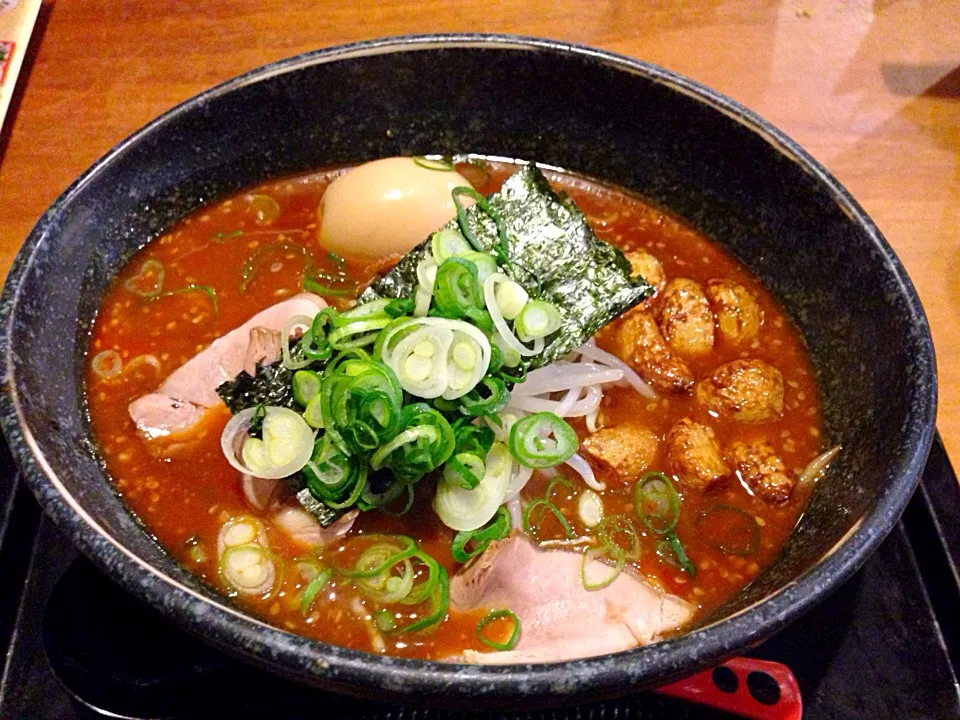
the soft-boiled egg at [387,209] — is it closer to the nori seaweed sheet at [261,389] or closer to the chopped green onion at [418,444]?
the nori seaweed sheet at [261,389]

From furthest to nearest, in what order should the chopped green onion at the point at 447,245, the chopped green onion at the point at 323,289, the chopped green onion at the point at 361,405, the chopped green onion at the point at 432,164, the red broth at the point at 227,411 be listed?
the chopped green onion at the point at 432,164 → the chopped green onion at the point at 323,289 → the chopped green onion at the point at 447,245 → the red broth at the point at 227,411 → the chopped green onion at the point at 361,405

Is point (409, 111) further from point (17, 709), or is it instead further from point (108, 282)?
point (17, 709)

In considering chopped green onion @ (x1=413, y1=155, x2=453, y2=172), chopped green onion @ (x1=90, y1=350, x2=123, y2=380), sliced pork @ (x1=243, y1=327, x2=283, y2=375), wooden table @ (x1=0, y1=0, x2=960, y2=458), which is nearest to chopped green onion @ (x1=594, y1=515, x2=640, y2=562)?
sliced pork @ (x1=243, y1=327, x2=283, y2=375)

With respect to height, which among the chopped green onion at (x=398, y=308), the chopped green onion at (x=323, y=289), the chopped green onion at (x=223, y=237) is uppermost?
the chopped green onion at (x=398, y=308)

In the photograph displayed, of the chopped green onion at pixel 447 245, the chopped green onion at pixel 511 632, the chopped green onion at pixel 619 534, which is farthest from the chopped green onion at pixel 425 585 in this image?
the chopped green onion at pixel 447 245

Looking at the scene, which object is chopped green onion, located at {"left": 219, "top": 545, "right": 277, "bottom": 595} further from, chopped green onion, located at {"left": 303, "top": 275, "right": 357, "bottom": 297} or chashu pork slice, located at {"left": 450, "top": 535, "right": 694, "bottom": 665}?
chopped green onion, located at {"left": 303, "top": 275, "right": 357, "bottom": 297}
